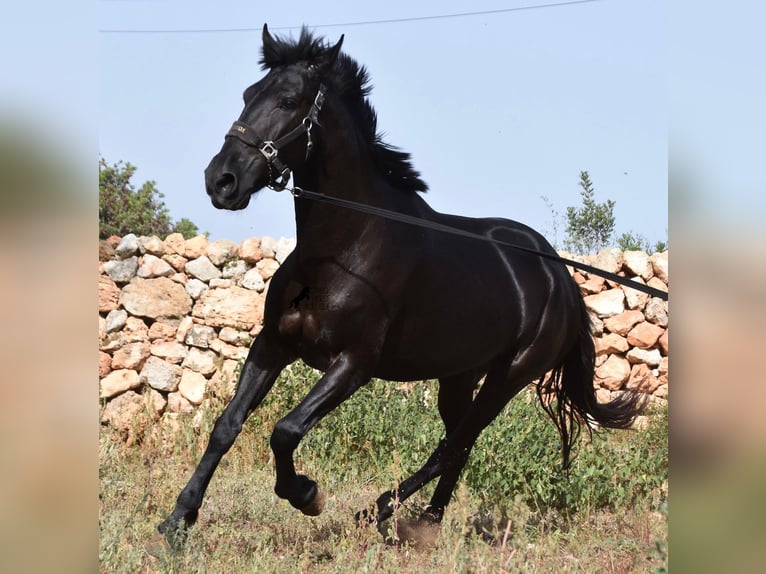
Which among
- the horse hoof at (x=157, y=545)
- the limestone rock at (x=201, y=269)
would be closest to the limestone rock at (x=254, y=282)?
the limestone rock at (x=201, y=269)

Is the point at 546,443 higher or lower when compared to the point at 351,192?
lower

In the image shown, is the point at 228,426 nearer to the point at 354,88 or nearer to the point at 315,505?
the point at 315,505

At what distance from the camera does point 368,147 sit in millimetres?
4750

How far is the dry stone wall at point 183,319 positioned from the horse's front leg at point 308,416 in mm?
3790

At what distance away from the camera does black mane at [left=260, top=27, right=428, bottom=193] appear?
4.45 m

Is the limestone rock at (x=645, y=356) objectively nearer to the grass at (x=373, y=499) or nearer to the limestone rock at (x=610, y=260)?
the limestone rock at (x=610, y=260)

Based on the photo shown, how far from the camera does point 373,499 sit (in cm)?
627

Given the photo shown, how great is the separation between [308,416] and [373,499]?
220 centimetres

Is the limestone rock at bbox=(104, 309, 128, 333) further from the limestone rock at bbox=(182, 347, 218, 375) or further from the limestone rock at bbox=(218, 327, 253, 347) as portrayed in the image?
the limestone rock at bbox=(218, 327, 253, 347)

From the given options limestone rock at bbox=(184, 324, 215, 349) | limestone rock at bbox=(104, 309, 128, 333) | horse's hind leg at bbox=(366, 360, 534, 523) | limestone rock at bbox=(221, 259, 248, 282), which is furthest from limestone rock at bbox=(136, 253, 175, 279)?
horse's hind leg at bbox=(366, 360, 534, 523)

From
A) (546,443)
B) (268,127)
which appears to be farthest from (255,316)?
(268,127)

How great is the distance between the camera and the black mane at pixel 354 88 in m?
4.45
